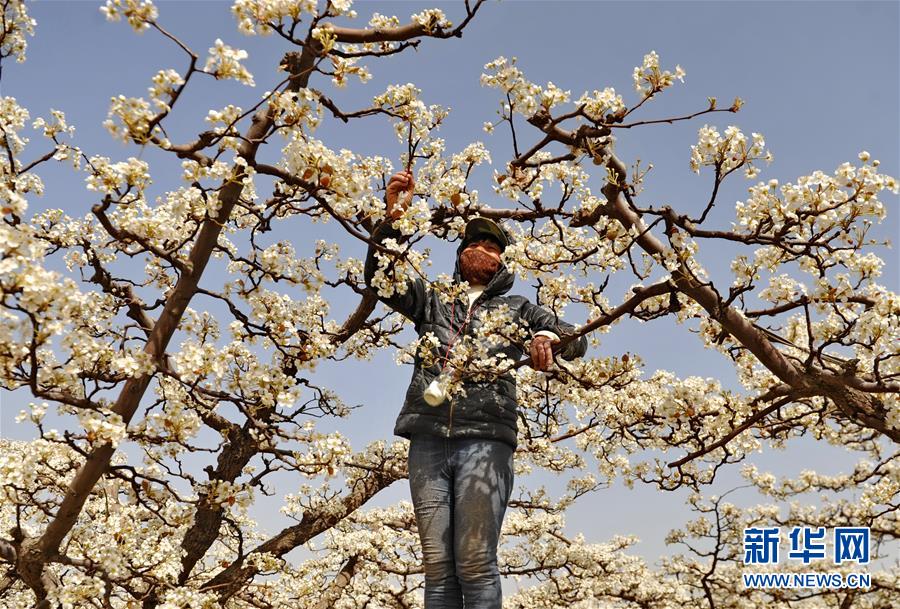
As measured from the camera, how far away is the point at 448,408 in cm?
378

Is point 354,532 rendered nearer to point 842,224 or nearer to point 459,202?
point 459,202

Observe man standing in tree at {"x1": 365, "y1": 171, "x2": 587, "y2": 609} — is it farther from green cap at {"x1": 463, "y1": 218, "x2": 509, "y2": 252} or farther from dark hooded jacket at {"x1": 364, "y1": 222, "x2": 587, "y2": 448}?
green cap at {"x1": 463, "y1": 218, "x2": 509, "y2": 252}

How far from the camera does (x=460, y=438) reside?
371cm

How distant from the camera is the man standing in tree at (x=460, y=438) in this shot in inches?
136

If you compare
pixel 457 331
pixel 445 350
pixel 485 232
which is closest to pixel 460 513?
pixel 445 350

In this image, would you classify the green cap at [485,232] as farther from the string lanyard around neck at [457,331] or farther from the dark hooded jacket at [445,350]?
the string lanyard around neck at [457,331]

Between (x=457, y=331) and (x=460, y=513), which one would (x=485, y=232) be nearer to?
(x=457, y=331)

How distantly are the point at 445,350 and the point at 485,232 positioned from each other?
95 centimetres

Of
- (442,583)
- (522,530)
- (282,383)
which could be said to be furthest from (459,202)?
(522,530)

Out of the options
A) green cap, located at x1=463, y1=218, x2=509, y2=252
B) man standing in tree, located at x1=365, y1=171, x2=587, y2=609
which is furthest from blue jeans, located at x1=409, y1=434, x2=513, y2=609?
green cap, located at x1=463, y1=218, x2=509, y2=252

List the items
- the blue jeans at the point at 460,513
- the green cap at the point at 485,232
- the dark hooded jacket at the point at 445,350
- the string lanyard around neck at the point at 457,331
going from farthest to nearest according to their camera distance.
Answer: the green cap at the point at 485,232 → the string lanyard around neck at the point at 457,331 → the dark hooded jacket at the point at 445,350 → the blue jeans at the point at 460,513

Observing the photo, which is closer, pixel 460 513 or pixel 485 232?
pixel 460 513

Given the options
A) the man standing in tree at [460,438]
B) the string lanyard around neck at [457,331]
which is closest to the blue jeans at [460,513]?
the man standing in tree at [460,438]

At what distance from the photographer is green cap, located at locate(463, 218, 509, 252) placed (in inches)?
175
